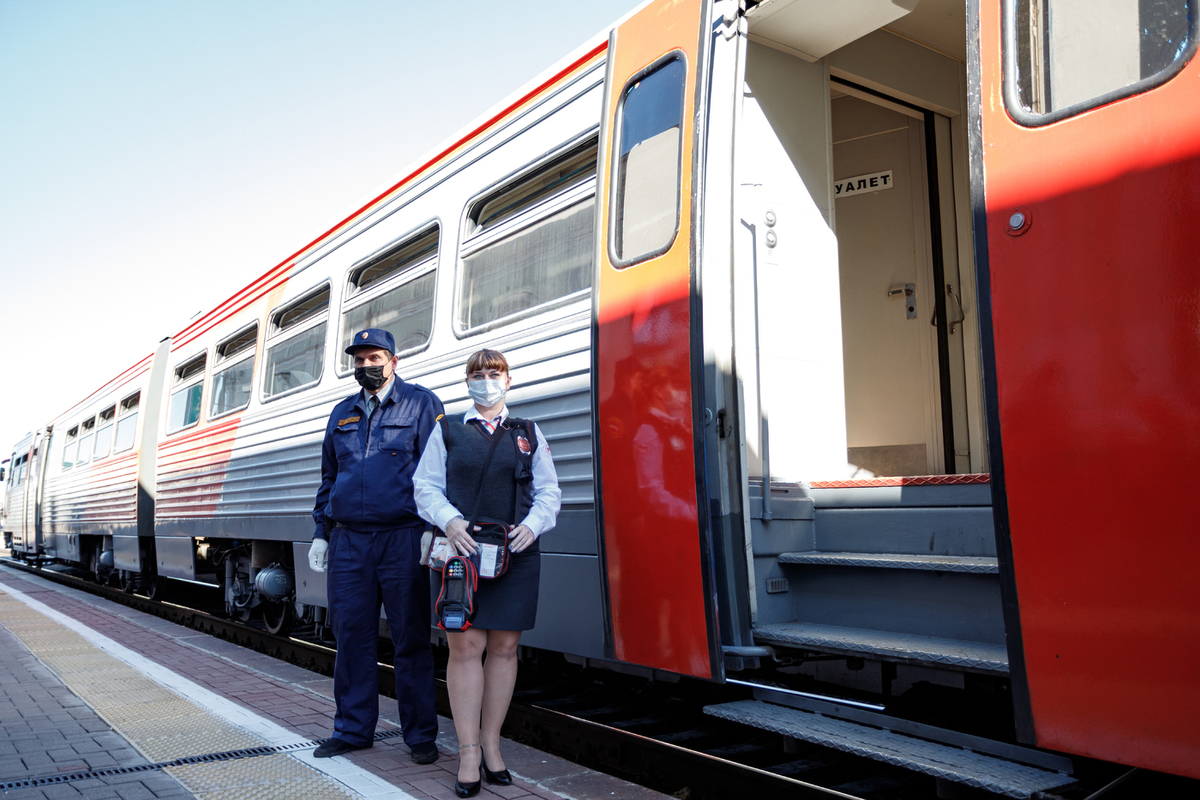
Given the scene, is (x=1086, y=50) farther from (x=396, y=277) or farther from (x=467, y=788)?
(x=396, y=277)

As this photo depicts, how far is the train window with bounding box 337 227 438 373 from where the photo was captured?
17.5ft

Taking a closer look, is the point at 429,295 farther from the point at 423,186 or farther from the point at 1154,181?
the point at 1154,181

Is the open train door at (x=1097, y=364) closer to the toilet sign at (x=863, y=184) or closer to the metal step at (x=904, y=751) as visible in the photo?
the metal step at (x=904, y=751)

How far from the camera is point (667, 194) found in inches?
143

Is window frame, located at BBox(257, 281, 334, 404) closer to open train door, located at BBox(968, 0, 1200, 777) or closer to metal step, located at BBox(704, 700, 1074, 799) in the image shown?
metal step, located at BBox(704, 700, 1074, 799)

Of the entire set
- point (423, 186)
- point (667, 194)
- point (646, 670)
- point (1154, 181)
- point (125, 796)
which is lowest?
point (125, 796)

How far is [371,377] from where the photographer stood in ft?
12.9

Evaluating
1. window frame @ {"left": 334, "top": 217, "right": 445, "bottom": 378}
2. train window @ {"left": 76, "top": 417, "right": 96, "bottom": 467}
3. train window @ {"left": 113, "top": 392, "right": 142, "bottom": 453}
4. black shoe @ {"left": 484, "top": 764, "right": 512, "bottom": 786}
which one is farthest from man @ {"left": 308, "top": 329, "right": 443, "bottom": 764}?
train window @ {"left": 76, "top": 417, "right": 96, "bottom": 467}

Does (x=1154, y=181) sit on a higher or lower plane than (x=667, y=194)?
lower

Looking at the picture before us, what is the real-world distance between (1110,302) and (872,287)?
2.87 meters

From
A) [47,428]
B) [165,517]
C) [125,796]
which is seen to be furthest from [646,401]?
[47,428]

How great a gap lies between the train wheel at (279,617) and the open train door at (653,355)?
4651mm

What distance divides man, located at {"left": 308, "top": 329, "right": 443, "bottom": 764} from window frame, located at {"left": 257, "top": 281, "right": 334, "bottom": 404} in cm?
266

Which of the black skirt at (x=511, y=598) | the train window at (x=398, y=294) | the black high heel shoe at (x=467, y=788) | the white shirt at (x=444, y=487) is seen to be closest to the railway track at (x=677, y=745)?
the black high heel shoe at (x=467, y=788)
